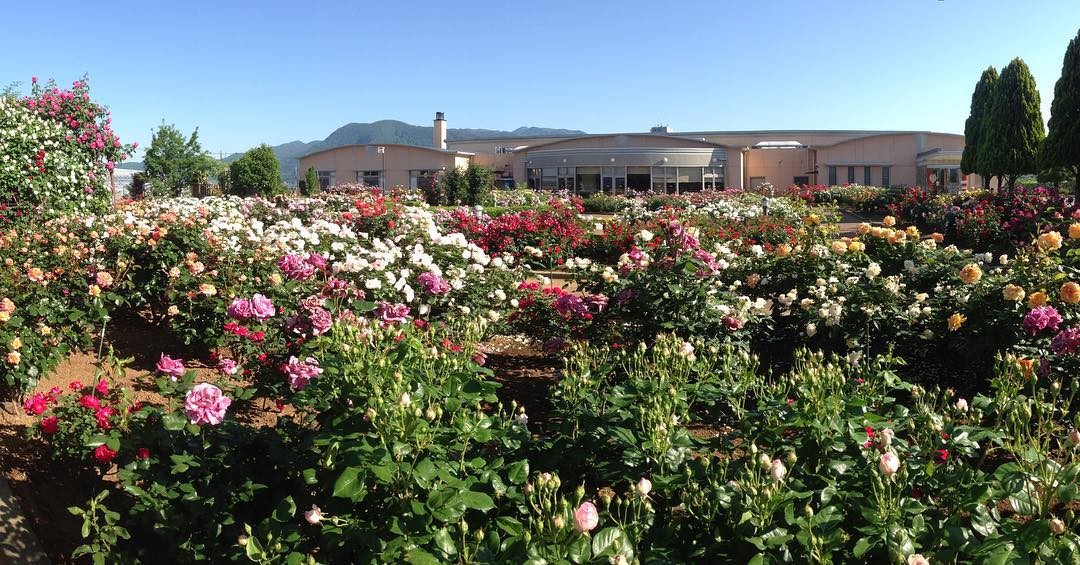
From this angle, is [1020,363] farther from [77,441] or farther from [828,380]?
[77,441]

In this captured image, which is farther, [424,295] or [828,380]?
[424,295]

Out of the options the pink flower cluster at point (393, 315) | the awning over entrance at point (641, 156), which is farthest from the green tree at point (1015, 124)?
the pink flower cluster at point (393, 315)

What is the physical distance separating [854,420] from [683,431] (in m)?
0.53

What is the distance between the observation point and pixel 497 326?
17.8 ft

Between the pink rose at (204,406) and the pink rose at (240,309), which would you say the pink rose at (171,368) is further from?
the pink rose at (204,406)

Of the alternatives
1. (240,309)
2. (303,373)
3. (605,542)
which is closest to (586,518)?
(605,542)

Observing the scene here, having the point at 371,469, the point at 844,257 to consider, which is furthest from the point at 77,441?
the point at 844,257

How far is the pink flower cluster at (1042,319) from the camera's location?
3.64m

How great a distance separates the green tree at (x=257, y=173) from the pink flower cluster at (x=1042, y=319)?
1195 inches

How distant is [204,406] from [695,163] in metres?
38.9

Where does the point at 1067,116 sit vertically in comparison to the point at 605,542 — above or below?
above

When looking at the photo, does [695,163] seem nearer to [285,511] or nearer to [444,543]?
[285,511]

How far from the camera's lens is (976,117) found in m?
26.3

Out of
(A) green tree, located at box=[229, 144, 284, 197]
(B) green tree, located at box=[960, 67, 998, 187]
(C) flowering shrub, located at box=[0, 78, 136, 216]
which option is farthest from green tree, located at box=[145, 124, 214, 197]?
(B) green tree, located at box=[960, 67, 998, 187]
